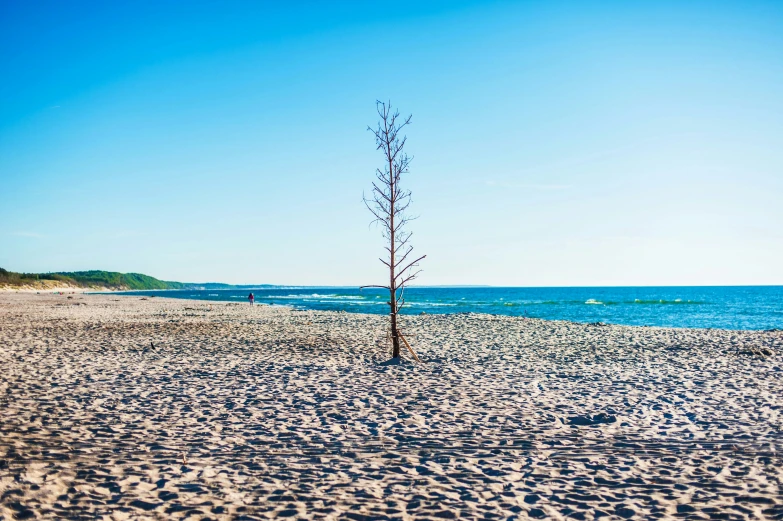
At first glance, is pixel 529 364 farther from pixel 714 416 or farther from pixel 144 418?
pixel 144 418

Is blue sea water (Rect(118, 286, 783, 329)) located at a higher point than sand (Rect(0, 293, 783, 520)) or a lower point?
lower

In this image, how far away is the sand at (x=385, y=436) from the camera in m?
5.68

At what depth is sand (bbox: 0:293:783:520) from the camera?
18.6 feet

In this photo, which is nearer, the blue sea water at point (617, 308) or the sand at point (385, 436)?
the sand at point (385, 436)

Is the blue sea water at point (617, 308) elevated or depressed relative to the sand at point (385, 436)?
depressed

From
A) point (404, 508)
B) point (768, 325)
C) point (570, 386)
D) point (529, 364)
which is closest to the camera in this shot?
point (404, 508)

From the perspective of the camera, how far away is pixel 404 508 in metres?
5.54

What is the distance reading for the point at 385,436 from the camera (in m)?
8.06

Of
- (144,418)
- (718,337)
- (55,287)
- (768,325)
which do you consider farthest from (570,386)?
(55,287)

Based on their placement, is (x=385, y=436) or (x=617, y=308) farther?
(x=617, y=308)

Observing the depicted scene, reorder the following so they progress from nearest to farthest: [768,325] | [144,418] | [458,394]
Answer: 1. [144,418]
2. [458,394]
3. [768,325]

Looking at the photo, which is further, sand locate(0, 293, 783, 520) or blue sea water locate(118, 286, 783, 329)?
blue sea water locate(118, 286, 783, 329)

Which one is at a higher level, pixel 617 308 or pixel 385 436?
pixel 385 436

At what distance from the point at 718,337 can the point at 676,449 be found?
18.4 metres
